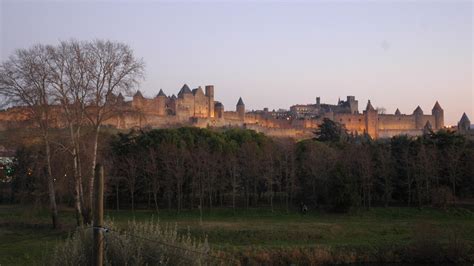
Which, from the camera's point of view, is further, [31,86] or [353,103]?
[353,103]

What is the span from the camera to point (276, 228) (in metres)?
27.1

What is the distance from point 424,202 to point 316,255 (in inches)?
662

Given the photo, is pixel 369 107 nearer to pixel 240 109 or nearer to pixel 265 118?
pixel 265 118

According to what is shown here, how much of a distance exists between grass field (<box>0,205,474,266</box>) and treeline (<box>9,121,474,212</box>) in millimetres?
1849

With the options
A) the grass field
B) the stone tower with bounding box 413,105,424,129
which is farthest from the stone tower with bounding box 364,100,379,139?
the grass field

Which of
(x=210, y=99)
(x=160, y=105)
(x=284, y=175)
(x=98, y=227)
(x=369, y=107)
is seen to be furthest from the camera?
(x=369, y=107)

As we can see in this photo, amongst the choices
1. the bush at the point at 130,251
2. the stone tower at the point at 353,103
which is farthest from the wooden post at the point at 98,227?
the stone tower at the point at 353,103

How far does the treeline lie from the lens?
116ft

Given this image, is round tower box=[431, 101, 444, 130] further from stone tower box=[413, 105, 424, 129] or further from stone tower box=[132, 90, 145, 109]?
stone tower box=[132, 90, 145, 109]

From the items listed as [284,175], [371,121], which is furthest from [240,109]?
[284,175]

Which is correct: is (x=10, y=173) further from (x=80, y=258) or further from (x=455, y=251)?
(x=80, y=258)

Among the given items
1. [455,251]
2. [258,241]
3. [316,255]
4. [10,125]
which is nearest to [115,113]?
[10,125]

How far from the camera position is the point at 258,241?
2512 cm

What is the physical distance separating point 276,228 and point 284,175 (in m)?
13.4
